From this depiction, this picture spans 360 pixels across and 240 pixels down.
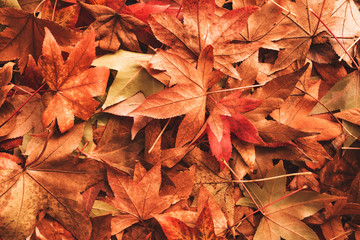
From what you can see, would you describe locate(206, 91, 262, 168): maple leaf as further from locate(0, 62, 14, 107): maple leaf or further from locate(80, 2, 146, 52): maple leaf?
locate(0, 62, 14, 107): maple leaf

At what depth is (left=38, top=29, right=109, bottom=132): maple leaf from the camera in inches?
23.7

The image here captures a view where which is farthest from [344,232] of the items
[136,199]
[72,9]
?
[72,9]

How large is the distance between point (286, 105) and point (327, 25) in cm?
26

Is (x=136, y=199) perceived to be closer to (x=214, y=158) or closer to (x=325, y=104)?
(x=214, y=158)

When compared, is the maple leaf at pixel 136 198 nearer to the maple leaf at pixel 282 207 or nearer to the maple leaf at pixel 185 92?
the maple leaf at pixel 185 92

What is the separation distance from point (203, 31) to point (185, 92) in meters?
0.17

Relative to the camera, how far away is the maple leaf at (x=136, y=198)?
62cm

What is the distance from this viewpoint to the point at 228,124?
2.15 feet

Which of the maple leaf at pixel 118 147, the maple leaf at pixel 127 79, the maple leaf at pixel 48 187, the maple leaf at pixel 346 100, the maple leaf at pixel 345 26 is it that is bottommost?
the maple leaf at pixel 48 187

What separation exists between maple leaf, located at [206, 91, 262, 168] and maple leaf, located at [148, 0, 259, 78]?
0.27 ft

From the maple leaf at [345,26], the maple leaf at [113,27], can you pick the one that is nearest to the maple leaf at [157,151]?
the maple leaf at [113,27]

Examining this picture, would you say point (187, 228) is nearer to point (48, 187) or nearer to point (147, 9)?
point (48, 187)

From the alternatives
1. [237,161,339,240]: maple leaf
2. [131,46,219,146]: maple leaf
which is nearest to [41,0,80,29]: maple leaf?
[131,46,219,146]: maple leaf

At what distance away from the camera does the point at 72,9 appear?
2.23ft
